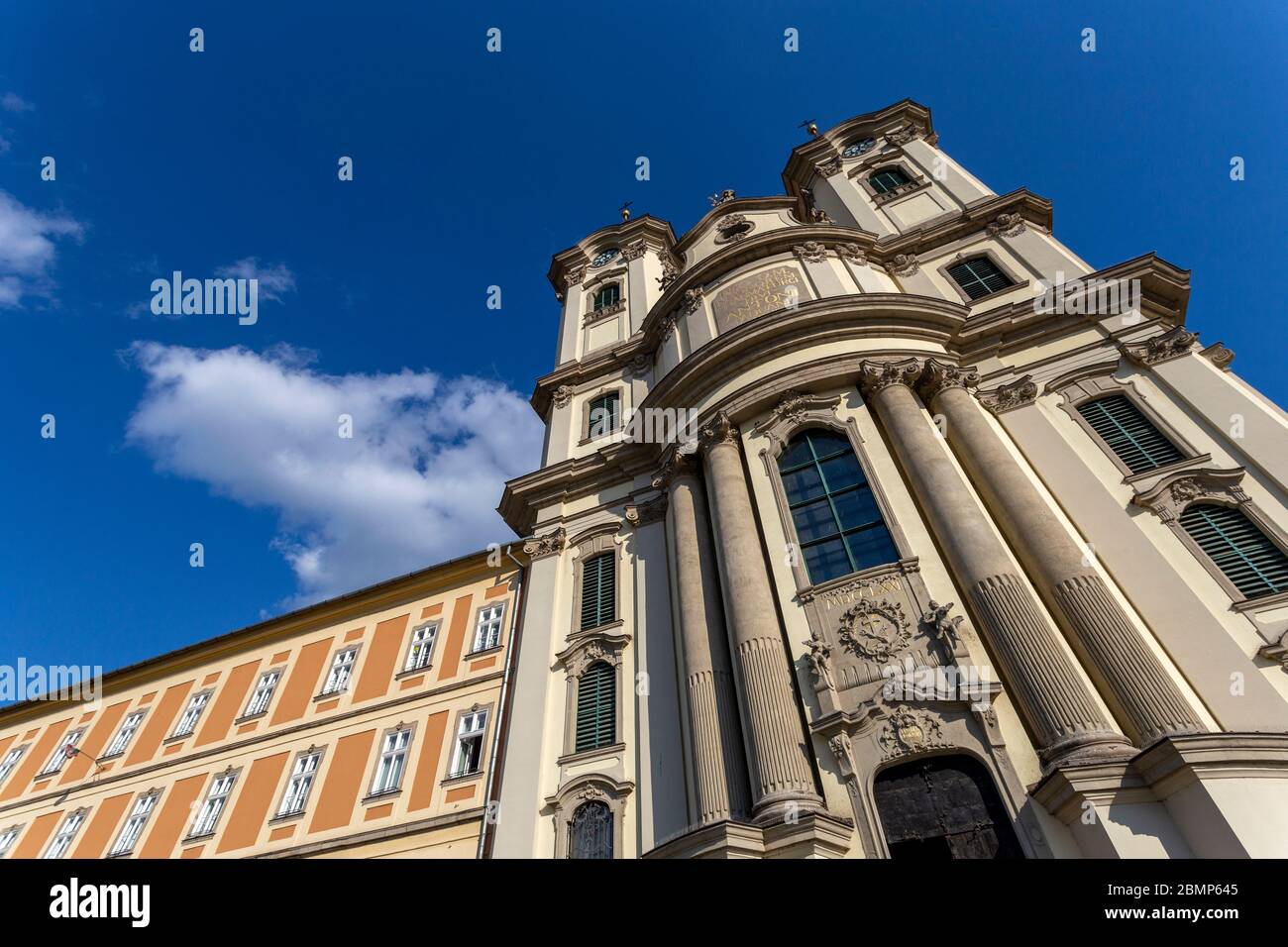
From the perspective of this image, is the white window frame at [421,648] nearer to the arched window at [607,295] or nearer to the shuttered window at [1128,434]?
the arched window at [607,295]

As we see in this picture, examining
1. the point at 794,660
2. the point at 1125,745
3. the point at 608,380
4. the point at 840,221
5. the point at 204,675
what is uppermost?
the point at 840,221

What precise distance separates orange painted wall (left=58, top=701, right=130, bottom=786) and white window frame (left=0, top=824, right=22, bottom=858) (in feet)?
5.40

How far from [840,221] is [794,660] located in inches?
761

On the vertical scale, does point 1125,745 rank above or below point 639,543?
below

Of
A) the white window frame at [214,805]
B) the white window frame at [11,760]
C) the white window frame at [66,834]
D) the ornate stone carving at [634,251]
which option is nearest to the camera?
the white window frame at [214,805]

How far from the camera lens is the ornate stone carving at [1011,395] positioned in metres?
16.6

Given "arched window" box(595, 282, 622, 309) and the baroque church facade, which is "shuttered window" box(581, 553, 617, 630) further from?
"arched window" box(595, 282, 622, 309)

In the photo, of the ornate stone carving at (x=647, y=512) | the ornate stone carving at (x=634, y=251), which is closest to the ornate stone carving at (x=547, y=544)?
the ornate stone carving at (x=647, y=512)

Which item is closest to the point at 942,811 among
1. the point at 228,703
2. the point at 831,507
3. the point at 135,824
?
the point at 831,507

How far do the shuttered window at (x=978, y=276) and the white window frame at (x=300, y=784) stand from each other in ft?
71.7

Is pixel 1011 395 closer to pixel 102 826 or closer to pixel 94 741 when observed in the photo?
pixel 102 826

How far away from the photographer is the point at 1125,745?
9.72 m
